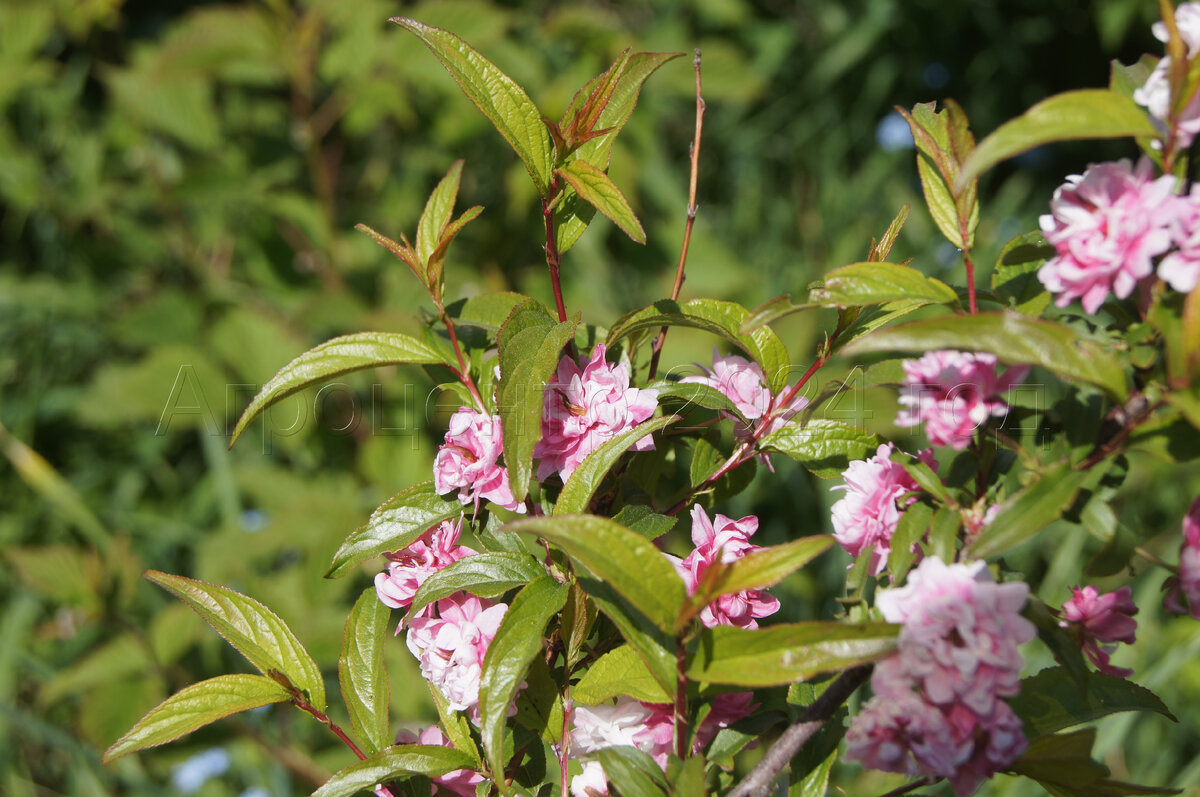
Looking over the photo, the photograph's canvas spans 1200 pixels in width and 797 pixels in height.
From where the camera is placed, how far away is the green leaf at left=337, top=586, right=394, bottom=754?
561mm

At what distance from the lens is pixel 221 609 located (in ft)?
1.85

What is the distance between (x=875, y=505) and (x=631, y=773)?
0.19 m

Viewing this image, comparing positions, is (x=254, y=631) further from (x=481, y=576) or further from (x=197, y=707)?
(x=481, y=576)

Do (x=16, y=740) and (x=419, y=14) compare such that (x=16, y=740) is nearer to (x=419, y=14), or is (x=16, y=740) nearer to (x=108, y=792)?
(x=108, y=792)

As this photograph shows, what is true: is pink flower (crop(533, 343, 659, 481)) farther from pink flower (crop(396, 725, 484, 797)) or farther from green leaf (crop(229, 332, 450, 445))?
pink flower (crop(396, 725, 484, 797))

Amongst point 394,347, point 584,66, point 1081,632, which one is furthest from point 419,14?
point 1081,632

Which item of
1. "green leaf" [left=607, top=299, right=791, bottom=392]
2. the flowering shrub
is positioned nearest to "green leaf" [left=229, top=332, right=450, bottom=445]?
the flowering shrub

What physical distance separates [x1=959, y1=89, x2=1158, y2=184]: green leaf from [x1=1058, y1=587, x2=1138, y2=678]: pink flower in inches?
9.2

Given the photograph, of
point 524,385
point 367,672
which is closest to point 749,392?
point 524,385

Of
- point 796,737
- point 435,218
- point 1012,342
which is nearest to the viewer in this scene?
point 1012,342

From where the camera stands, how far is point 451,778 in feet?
1.84

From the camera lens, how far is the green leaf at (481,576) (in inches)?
19.5

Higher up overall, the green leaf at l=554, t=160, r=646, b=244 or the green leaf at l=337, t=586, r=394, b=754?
the green leaf at l=554, t=160, r=646, b=244

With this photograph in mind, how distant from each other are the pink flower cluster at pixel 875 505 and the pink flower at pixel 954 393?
0.05 meters
